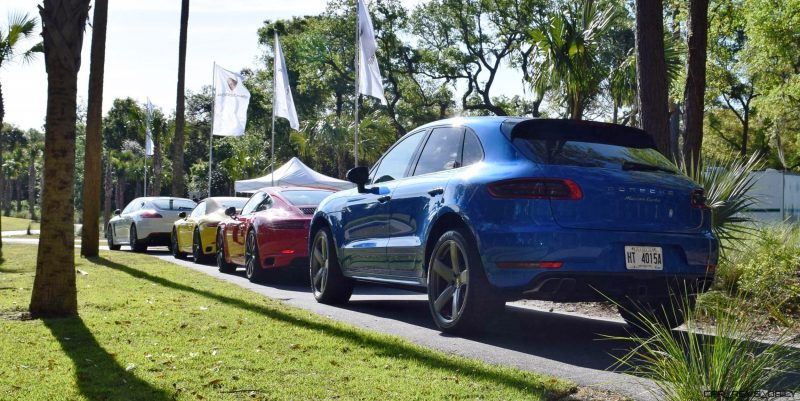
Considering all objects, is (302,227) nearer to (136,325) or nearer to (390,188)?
(390,188)

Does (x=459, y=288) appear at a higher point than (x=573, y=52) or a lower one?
lower

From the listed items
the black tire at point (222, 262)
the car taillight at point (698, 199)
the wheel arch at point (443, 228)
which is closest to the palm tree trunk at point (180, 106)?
the black tire at point (222, 262)

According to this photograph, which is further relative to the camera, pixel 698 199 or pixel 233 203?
pixel 233 203

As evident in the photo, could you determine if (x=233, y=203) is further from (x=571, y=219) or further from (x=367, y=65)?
(x=571, y=219)

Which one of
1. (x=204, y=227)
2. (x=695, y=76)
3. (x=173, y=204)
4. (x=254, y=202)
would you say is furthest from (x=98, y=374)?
(x=173, y=204)

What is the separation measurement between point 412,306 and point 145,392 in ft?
18.9

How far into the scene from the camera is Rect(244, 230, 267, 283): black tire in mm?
12930

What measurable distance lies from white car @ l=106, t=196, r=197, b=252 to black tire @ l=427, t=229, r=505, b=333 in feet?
51.2

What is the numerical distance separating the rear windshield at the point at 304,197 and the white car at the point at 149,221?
9.49 m

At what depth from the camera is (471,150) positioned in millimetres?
7441

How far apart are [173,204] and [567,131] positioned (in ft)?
55.8

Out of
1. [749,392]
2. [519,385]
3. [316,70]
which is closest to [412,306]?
[519,385]

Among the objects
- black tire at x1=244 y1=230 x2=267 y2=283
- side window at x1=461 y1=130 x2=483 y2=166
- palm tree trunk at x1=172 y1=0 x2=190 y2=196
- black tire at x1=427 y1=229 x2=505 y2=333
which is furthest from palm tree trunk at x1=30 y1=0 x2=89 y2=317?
palm tree trunk at x1=172 y1=0 x2=190 y2=196

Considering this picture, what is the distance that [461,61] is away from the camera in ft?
155
